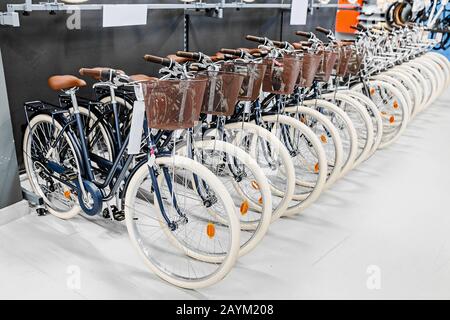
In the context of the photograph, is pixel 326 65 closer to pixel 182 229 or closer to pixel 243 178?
pixel 243 178

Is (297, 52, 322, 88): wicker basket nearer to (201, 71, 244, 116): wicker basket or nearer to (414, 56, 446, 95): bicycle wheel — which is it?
(201, 71, 244, 116): wicker basket

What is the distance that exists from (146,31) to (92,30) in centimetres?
57

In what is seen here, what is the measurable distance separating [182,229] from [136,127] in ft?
2.59

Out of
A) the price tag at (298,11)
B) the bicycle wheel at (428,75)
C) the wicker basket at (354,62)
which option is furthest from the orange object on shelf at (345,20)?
the wicker basket at (354,62)

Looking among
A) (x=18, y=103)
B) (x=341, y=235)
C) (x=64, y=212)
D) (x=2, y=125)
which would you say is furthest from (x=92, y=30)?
(x=341, y=235)

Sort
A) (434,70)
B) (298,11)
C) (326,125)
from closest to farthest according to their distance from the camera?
(326,125), (298,11), (434,70)

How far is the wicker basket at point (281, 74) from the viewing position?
2.50m

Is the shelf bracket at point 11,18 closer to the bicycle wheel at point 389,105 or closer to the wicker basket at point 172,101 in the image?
the wicker basket at point 172,101

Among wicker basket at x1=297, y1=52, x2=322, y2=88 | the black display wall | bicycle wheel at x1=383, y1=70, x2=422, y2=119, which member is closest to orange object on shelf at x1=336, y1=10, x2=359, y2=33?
bicycle wheel at x1=383, y1=70, x2=422, y2=119

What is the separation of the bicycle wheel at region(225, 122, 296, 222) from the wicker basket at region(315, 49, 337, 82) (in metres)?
0.70

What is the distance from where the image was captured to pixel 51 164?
8.59 ft

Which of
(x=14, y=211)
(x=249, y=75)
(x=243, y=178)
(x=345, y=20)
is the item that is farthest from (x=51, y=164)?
(x=345, y=20)

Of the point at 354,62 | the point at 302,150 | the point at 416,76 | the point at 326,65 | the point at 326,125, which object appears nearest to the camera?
the point at 326,125

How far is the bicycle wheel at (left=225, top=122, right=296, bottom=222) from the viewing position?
7.95 feet
